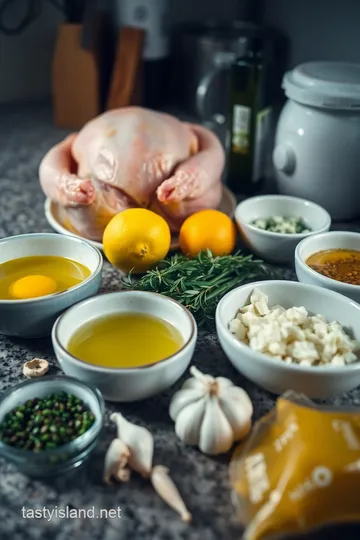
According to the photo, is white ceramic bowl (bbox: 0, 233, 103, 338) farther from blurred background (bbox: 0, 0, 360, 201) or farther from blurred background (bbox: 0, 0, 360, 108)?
blurred background (bbox: 0, 0, 360, 108)

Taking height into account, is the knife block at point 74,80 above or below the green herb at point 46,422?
above

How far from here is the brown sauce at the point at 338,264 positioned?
3.09ft

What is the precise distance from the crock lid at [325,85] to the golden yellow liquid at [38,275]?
54 cm

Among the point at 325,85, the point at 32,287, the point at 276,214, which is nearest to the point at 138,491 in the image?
the point at 32,287

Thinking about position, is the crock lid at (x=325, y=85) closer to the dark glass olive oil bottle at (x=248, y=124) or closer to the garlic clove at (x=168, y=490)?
the dark glass olive oil bottle at (x=248, y=124)

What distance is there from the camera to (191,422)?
687 mm

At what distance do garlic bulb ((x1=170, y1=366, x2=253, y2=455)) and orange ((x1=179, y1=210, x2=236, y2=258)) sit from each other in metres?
0.36

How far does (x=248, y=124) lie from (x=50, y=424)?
2.68ft

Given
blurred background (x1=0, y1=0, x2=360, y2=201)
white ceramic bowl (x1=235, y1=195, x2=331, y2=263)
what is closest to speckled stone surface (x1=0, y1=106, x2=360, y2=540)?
white ceramic bowl (x1=235, y1=195, x2=331, y2=263)

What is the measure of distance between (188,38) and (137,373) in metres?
1.30

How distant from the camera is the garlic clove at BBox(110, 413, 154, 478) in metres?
0.66

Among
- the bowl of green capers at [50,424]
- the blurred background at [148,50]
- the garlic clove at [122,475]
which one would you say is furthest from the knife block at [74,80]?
the garlic clove at [122,475]

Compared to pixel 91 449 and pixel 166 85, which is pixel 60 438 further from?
pixel 166 85

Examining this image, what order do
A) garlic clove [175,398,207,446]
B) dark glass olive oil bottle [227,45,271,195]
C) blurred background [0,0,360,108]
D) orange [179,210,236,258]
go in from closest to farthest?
garlic clove [175,398,207,446]
orange [179,210,236,258]
dark glass olive oil bottle [227,45,271,195]
blurred background [0,0,360,108]
